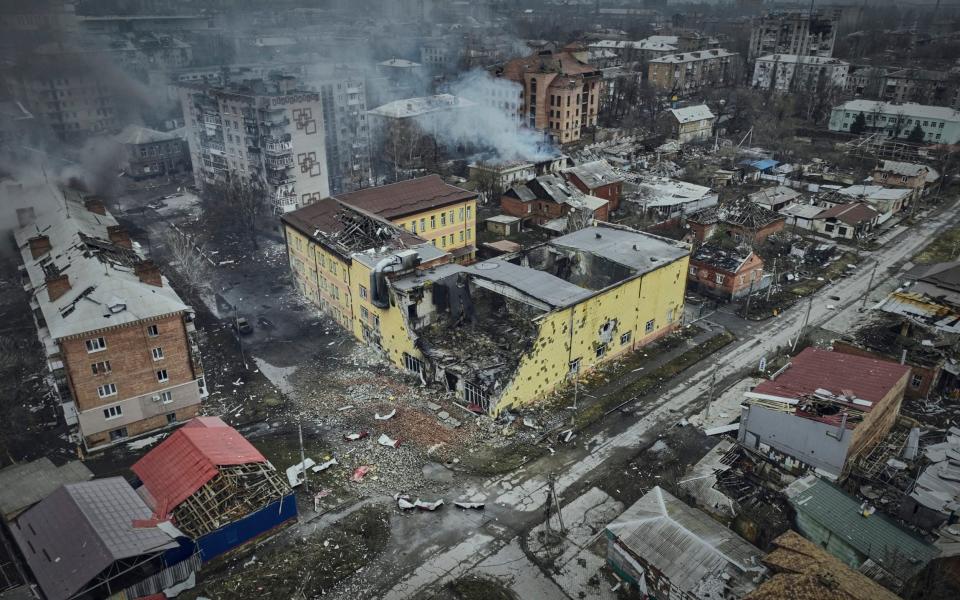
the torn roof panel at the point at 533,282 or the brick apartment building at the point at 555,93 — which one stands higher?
the brick apartment building at the point at 555,93

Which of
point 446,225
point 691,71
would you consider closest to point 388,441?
point 446,225

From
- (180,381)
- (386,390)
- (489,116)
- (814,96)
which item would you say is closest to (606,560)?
(386,390)

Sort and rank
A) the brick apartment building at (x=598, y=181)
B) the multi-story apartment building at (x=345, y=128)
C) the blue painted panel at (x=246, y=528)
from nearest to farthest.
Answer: the blue painted panel at (x=246, y=528)
the brick apartment building at (x=598, y=181)
the multi-story apartment building at (x=345, y=128)

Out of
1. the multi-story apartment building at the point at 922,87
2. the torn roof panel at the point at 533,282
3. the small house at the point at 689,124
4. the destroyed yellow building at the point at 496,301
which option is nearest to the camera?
the destroyed yellow building at the point at 496,301

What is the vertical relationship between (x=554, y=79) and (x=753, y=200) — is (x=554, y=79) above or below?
above

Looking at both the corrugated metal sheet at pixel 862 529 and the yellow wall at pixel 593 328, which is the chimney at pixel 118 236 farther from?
the corrugated metal sheet at pixel 862 529

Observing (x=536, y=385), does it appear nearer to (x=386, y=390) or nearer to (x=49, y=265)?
(x=386, y=390)

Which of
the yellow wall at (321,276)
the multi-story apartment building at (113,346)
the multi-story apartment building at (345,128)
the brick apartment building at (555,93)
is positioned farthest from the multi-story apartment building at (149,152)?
the brick apartment building at (555,93)

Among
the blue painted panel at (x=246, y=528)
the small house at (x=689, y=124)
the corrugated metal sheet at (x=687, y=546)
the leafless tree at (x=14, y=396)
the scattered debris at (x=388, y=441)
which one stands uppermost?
the small house at (x=689, y=124)
